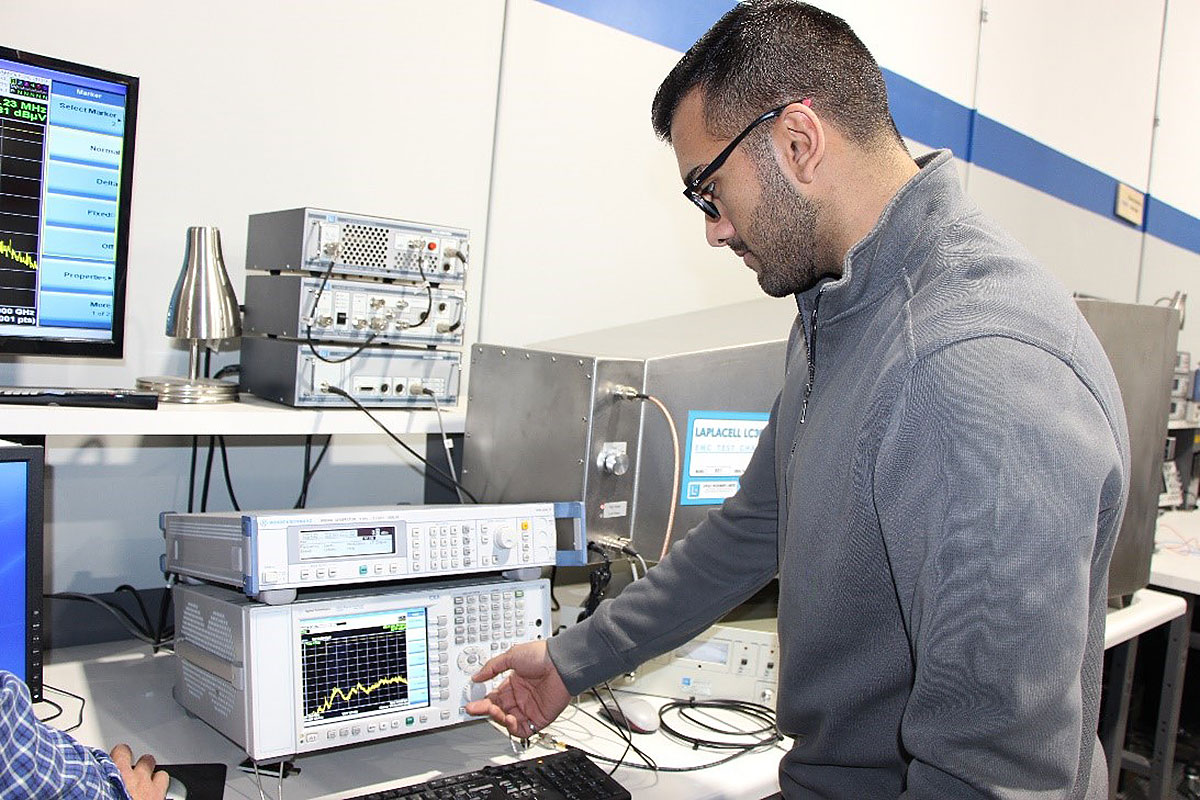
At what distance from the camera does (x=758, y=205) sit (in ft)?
3.53

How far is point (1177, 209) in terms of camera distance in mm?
4719

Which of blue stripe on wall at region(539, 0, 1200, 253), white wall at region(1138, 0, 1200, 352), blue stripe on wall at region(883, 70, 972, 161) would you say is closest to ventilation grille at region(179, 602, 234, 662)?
blue stripe on wall at region(539, 0, 1200, 253)

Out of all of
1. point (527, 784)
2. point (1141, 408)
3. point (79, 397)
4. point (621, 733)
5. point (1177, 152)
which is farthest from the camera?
point (1177, 152)

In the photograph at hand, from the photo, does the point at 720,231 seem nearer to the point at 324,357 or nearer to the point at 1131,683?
the point at 324,357

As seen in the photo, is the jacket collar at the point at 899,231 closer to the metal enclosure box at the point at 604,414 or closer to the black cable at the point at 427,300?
the metal enclosure box at the point at 604,414

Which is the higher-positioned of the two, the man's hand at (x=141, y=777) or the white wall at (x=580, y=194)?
the white wall at (x=580, y=194)

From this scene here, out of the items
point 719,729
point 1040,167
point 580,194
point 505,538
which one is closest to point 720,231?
point 505,538

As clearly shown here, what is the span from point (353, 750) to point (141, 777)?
30cm

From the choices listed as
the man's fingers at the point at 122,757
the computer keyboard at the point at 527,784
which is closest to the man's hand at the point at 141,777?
the man's fingers at the point at 122,757

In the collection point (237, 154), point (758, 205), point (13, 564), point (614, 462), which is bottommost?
point (13, 564)

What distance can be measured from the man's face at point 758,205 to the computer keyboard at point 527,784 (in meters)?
0.64

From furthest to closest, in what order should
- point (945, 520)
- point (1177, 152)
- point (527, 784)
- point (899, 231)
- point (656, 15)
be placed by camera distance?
1. point (1177, 152)
2. point (656, 15)
3. point (527, 784)
4. point (899, 231)
5. point (945, 520)

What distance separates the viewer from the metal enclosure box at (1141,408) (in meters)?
2.05

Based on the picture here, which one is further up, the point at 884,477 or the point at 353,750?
the point at 884,477
